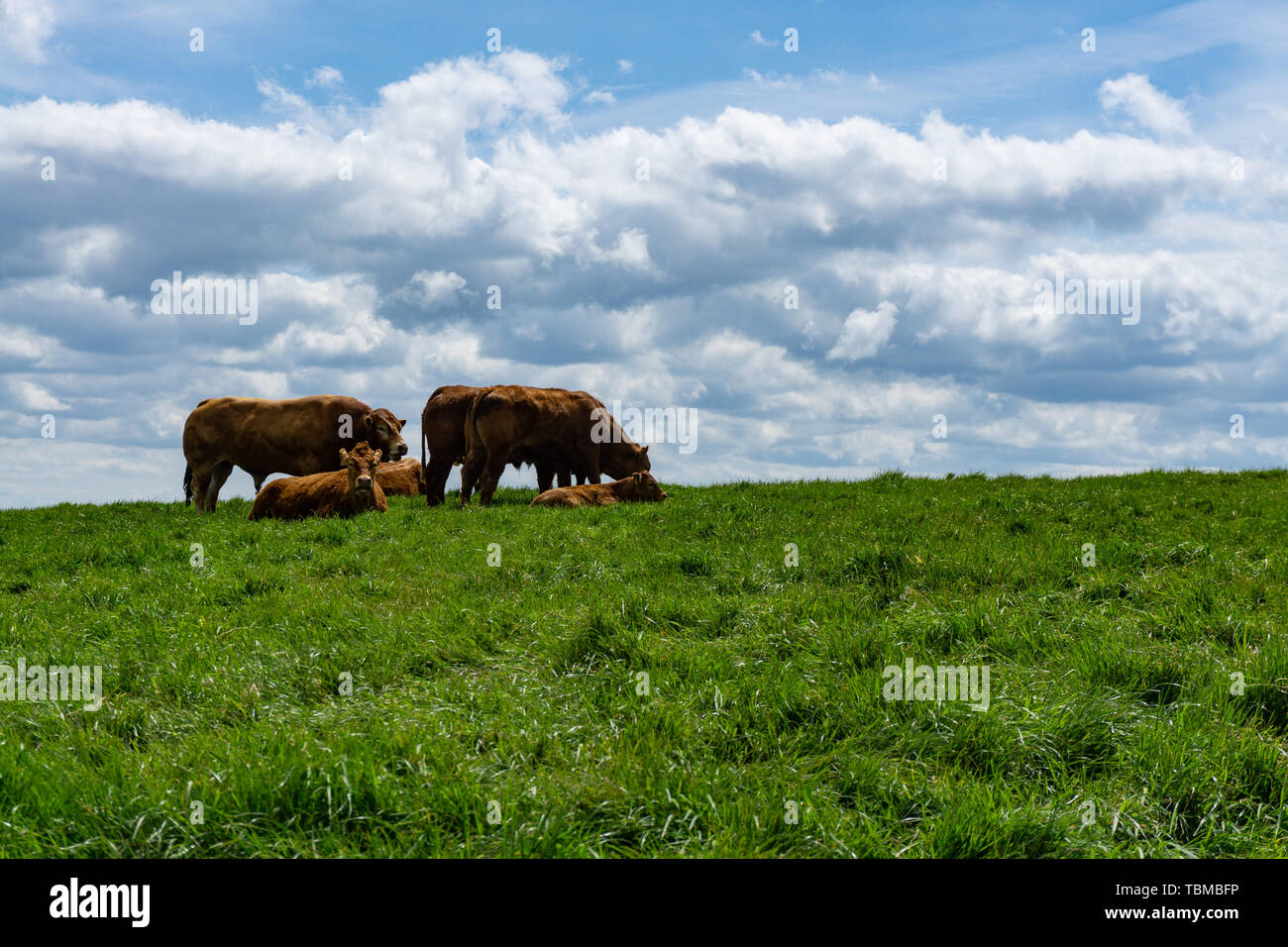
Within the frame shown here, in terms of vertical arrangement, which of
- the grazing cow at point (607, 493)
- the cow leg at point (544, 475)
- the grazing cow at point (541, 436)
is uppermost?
the grazing cow at point (541, 436)

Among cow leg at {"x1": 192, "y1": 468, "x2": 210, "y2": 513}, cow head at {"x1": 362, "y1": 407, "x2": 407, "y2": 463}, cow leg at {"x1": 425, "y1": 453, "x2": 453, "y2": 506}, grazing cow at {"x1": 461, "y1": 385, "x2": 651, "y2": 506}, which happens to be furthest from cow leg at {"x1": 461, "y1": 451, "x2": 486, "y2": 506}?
cow leg at {"x1": 192, "y1": 468, "x2": 210, "y2": 513}

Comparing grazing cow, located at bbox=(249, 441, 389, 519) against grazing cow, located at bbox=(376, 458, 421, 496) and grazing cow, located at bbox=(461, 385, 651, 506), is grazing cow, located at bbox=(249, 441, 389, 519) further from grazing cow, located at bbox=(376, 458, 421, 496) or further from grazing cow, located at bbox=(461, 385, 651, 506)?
Result: grazing cow, located at bbox=(376, 458, 421, 496)

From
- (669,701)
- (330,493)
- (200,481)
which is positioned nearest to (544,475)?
(330,493)

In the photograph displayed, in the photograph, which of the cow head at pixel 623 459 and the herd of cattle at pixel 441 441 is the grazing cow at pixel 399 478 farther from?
the cow head at pixel 623 459

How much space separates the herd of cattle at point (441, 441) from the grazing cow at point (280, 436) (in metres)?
0.02

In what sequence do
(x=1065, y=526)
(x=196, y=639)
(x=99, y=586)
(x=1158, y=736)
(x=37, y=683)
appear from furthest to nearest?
(x=1065, y=526), (x=99, y=586), (x=196, y=639), (x=37, y=683), (x=1158, y=736)

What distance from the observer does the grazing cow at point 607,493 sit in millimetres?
17141

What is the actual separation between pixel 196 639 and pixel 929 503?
10.4 meters

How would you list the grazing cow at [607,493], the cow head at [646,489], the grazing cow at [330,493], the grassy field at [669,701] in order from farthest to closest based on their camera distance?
the cow head at [646,489] < the grazing cow at [607,493] < the grazing cow at [330,493] < the grassy field at [669,701]

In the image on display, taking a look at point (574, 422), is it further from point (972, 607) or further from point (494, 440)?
point (972, 607)

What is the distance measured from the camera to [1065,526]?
453 inches

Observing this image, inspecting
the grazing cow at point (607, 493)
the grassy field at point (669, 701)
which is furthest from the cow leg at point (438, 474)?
the grassy field at point (669, 701)

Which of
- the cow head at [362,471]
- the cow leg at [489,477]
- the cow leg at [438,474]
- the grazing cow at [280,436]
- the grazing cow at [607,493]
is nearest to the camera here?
the cow head at [362,471]
